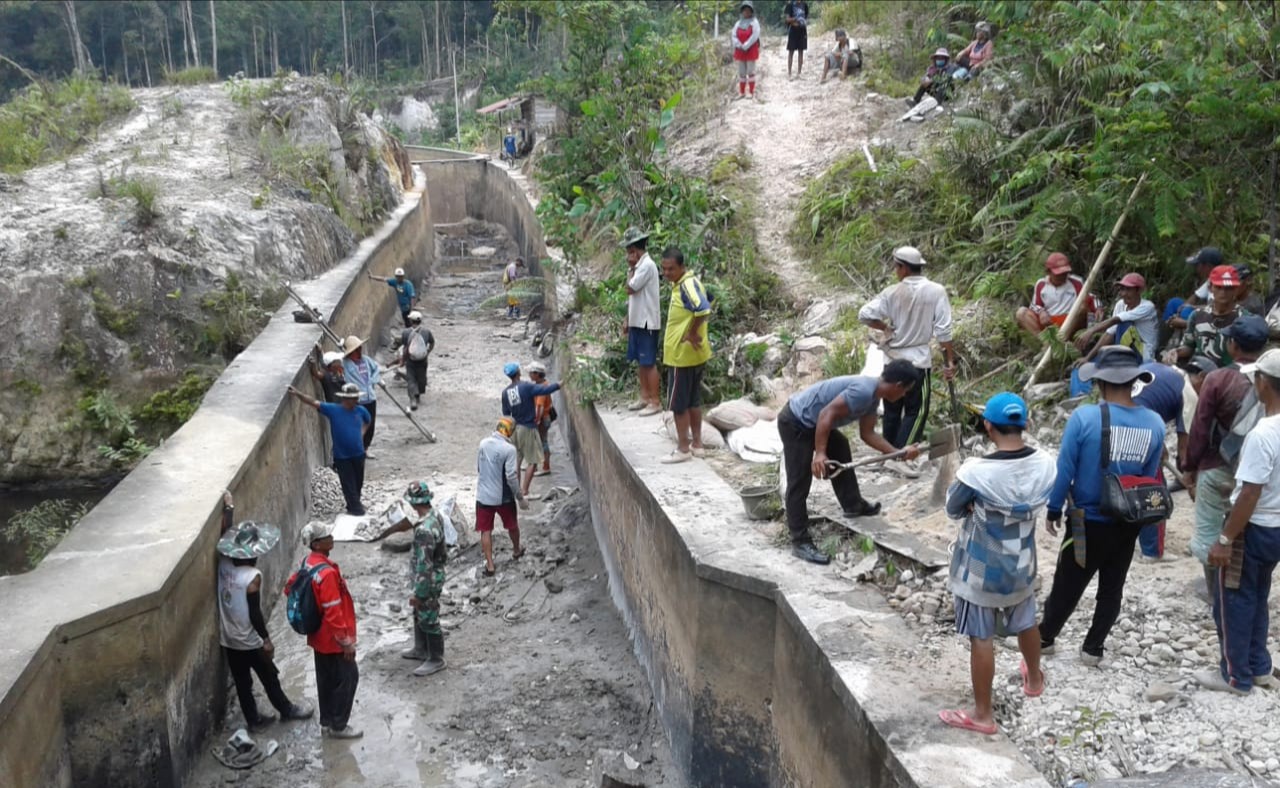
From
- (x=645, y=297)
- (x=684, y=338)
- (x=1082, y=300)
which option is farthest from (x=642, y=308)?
(x=1082, y=300)

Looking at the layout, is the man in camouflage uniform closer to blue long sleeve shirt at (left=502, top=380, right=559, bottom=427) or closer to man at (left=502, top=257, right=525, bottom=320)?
blue long sleeve shirt at (left=502, top=380, right=559, bottom=427)

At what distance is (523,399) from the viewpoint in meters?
10.4

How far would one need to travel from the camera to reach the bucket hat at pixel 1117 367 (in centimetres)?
430

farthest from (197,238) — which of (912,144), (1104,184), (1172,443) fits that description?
(1172,443)

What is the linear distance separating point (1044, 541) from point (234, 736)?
512 cm

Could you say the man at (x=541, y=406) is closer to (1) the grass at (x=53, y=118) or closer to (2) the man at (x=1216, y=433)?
(2) the man at (x=1216, y=433)

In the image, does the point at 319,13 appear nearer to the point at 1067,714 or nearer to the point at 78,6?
the point at 78,6

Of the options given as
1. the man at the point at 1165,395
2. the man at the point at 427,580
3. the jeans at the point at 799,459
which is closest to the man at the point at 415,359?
the man at the point at 427,580

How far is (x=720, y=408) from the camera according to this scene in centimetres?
834

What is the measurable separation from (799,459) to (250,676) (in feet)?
12.5

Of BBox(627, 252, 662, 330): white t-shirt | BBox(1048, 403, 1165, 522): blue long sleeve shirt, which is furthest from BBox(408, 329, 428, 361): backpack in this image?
BBox(1048, 403, 1165, 522): blue long sleeve shirt

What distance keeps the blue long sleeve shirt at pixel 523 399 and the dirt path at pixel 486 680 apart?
989 mm

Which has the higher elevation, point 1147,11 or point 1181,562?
point 1147,11

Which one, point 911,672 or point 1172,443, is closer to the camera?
point 911,672
